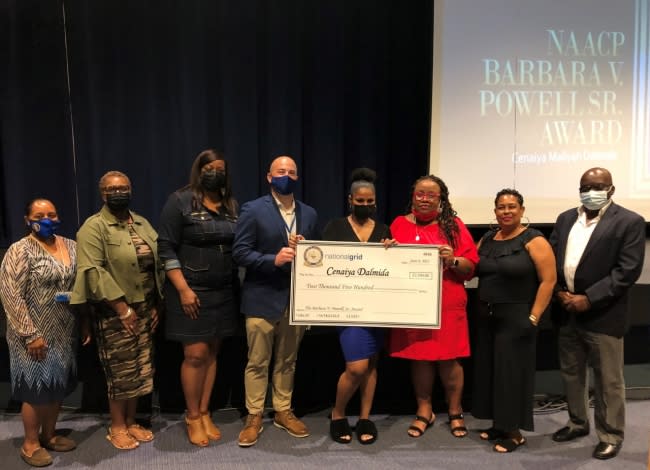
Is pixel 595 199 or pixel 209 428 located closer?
pixel 595 199

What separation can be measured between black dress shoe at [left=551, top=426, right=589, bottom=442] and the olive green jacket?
2.37 metres

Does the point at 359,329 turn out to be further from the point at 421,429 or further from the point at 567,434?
the point at 567,434

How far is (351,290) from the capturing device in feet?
8.77

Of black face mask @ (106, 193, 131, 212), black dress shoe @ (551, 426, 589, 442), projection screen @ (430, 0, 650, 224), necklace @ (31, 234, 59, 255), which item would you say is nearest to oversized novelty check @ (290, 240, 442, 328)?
black face mask @ (106, 193, 131, 212)

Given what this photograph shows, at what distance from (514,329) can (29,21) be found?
144 inches

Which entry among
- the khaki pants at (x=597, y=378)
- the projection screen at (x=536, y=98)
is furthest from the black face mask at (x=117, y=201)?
the khaki pants at (x=597, y=378)

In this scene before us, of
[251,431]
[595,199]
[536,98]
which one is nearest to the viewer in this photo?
[595,199]

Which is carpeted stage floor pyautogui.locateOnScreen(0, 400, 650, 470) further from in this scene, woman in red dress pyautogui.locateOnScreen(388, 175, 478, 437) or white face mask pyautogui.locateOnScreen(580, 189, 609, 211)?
white face mask pyautogui.locateOnScreen(580, 189, 609, 211)

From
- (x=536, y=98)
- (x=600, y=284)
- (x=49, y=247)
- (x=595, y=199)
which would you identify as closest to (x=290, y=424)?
(x=49, y=247)

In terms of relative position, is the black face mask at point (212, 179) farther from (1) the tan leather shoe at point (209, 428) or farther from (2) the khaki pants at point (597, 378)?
(2) the khaki pants at point (597, 378)

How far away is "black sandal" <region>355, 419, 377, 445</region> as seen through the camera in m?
2.84

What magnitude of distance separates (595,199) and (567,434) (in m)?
1.33

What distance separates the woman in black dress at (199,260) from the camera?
2621 millimetres

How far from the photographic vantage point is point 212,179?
2.64 meters
